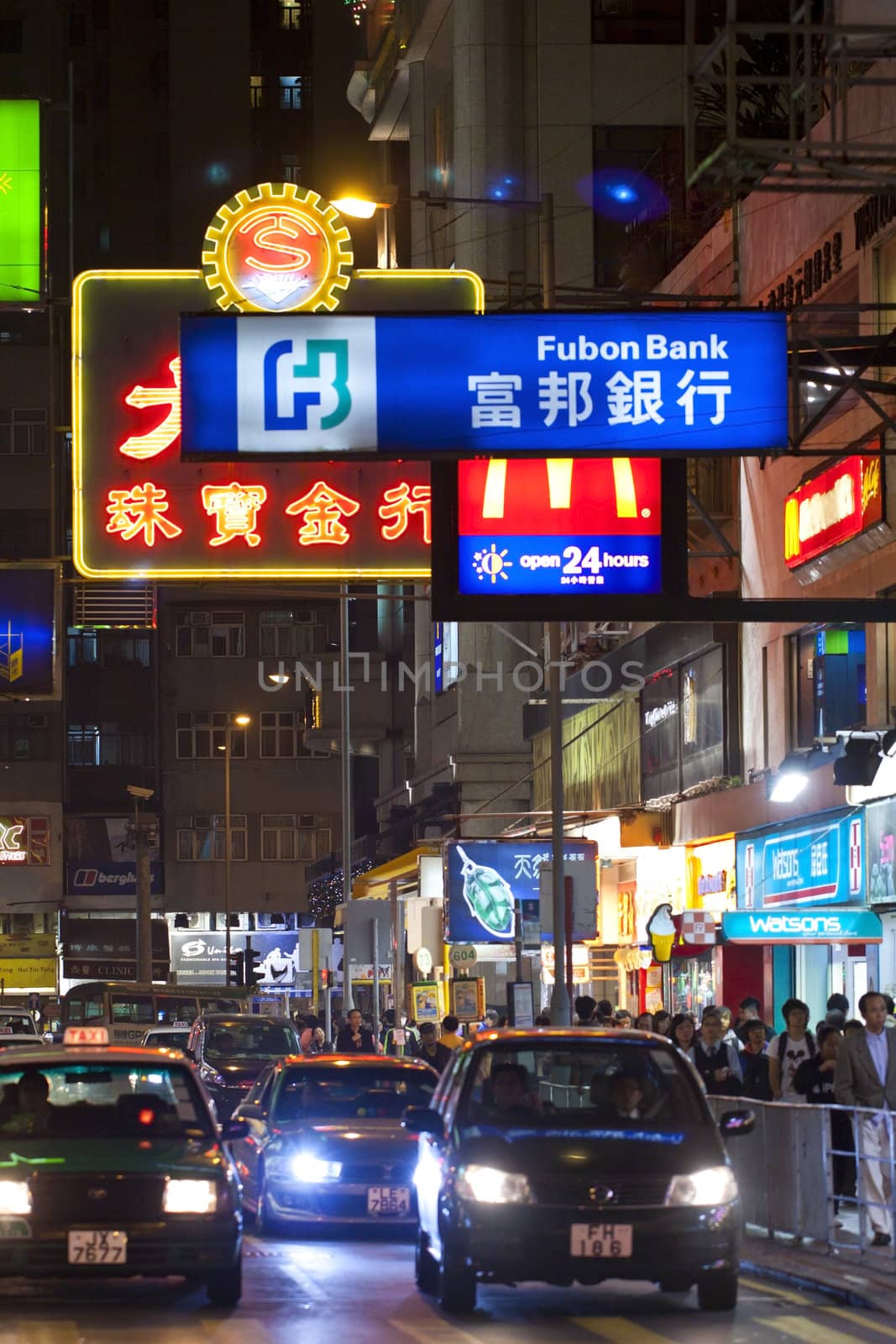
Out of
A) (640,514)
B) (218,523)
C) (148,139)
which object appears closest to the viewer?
(640,514)

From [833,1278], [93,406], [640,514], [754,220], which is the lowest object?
[833,1278]

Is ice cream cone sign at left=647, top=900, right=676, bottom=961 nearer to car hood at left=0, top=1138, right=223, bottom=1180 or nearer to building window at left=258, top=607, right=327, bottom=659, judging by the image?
car hood at left=0, top=1138, right=223, bottom=1180

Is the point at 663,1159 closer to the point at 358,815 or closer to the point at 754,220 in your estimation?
the point at 754,220

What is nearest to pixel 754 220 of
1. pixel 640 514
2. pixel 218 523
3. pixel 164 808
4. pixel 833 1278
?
pixel 218 523

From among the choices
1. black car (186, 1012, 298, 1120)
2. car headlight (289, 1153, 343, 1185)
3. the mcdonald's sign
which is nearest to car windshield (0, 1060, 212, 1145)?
car headlight (289, 1153, 343, 1185)

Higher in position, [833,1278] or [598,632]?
[598,632]

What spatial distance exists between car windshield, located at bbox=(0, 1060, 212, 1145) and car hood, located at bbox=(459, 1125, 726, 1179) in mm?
1871

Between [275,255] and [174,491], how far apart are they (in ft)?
11.0

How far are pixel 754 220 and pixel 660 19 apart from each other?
20.1 m

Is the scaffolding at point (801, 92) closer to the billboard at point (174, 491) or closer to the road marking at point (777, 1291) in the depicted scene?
the road marking at point (777, 1291)

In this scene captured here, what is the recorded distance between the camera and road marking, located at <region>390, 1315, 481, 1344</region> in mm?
12242

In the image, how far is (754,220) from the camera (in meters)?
32.3

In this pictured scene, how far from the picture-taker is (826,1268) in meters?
15.5

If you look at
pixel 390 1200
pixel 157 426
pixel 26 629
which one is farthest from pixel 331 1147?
pixel 26 629
